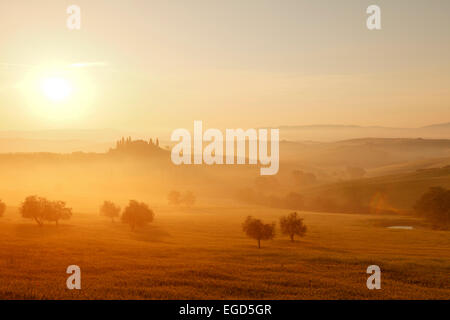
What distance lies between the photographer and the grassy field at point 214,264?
1196 inches

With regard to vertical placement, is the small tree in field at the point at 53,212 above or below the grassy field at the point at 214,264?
above

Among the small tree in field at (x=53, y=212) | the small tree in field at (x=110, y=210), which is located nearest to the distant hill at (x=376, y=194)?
the small tree in field at (x=110, y=210)

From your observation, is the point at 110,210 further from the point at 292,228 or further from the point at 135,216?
the point at 292,228

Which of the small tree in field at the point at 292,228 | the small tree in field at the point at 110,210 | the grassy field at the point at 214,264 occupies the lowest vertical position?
the grassy field at the point at 214,264

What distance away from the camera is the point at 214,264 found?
4097 cm

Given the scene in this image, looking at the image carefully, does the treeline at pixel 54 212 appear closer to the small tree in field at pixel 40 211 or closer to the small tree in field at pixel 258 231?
the small tree in field at pixel 40 211

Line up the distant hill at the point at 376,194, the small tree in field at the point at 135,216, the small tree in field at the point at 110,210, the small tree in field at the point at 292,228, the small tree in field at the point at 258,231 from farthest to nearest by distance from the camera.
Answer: the distant hill at the point at 376,194, the small tree in field at the point at 110,210, the small tree in field at the point at 135,216, the small tree in field at the point at 292,228, the small tree in field at the point at 258,231

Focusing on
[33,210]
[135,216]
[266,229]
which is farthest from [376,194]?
[33,210]

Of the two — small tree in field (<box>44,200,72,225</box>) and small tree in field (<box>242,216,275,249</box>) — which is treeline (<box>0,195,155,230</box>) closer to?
small tree in field (<box>44,200,72,225</box>)

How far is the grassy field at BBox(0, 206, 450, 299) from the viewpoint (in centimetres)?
3039

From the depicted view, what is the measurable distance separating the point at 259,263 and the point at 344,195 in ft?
378
